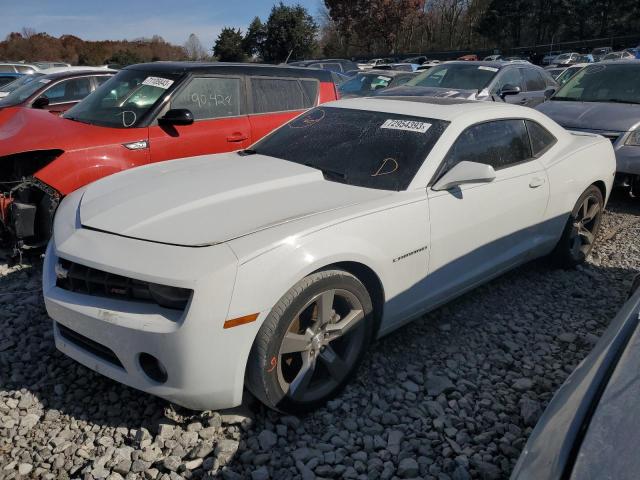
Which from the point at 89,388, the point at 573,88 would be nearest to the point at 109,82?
the point at 89,388

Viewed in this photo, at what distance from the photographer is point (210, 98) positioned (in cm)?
518

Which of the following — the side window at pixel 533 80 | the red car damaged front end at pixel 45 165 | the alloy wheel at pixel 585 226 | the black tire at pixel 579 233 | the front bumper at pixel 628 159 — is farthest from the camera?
the side window at pixel 533 80

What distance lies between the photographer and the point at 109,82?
5.32m

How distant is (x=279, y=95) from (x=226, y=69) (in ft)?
2.10

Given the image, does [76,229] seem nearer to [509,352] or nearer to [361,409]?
[361,409]

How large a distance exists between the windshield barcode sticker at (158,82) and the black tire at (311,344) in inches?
126

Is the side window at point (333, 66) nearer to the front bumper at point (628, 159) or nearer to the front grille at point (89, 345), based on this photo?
the front bumper at point (628, 159)

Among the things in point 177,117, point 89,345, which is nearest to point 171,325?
point 89,345

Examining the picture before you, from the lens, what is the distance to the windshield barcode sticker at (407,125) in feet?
11.2

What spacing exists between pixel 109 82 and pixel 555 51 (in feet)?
144

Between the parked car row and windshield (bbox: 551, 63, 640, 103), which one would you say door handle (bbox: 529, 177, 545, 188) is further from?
windshield (bbox: 551, 63, 640, 103)

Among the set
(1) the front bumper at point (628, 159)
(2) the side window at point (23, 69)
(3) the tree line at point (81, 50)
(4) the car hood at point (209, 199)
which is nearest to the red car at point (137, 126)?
(4) the car hood at point (209, 199)

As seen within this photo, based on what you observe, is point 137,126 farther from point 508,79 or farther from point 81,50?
point 81,50

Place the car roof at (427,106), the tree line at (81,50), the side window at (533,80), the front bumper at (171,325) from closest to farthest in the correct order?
the front bumper at (171,325), the car roof at (427,106), the side window at (533,80), the tree line at (81,50)
